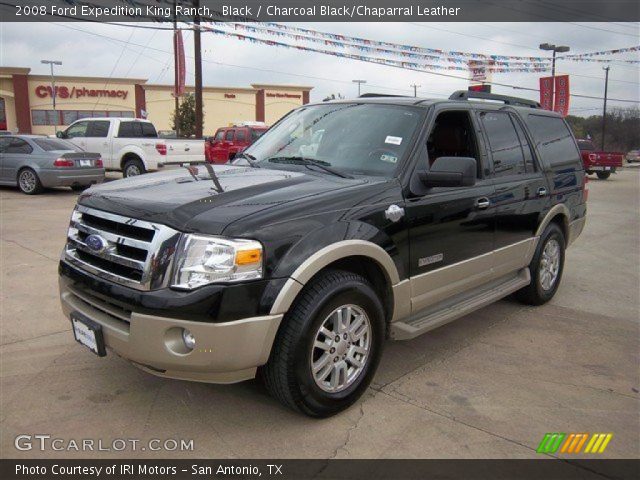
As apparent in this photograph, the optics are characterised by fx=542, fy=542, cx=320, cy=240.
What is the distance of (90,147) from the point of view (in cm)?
1634

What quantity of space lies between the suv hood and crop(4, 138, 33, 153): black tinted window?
11.3m

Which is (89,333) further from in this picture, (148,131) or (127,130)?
(148,131)

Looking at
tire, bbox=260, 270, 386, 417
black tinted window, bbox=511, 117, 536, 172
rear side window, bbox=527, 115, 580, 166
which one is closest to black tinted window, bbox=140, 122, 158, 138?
rear side window, bbox=527, 115, 580, 166

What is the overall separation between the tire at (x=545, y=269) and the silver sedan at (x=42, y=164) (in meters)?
11.3

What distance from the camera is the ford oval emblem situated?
301 cm

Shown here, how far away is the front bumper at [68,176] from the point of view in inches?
507

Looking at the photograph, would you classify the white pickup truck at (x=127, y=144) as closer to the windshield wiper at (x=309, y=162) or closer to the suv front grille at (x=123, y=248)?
the windshield wiper at (x=309, y=162)

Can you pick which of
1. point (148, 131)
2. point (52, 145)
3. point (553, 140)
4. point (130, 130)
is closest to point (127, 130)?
point (130, 130)

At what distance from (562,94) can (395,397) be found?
97.1ft

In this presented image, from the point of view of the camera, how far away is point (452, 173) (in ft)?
11.3

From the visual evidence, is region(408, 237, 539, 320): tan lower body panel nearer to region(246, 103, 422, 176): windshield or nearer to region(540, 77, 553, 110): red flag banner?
region(246, 103, 422, 176): windshield

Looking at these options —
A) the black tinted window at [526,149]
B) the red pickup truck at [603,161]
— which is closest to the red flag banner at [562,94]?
the red pickup truck at [603,161]
